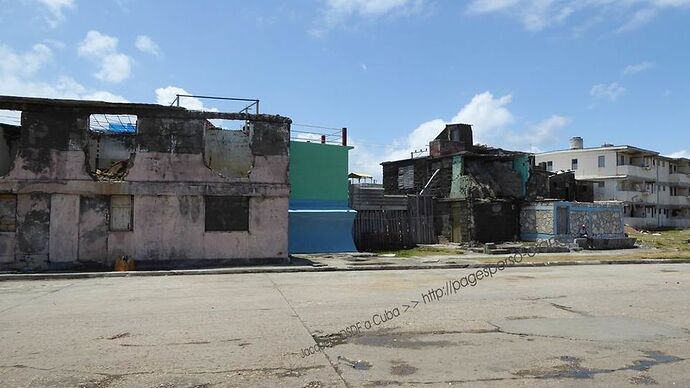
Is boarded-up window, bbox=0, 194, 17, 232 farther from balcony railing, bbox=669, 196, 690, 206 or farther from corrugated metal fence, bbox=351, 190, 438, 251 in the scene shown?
balcony railing, bbox=669, 196, 690, 206

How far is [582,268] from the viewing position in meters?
20.9

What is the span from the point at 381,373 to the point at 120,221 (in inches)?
681

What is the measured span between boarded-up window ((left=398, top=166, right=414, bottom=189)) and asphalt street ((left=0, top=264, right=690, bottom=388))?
28755 mm

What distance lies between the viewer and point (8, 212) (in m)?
20.0

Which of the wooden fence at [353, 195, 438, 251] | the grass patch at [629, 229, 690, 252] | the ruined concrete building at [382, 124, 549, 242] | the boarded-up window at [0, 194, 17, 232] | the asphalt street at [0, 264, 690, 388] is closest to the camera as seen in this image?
the asphalt street at [0, 264, 690, 388]

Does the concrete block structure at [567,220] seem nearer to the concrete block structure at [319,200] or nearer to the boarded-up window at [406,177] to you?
the boarded-up window at [406,177]

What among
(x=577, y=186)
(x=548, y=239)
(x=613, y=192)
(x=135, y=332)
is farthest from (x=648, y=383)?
(x=613, y=192)

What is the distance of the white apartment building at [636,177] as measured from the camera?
58906 millimetres

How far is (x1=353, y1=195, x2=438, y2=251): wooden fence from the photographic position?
29719mm

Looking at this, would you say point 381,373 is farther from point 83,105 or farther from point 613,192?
point 613,192

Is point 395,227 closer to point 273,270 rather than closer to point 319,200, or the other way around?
point 319,200

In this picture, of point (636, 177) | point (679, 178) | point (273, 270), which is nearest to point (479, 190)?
point (273, 270)

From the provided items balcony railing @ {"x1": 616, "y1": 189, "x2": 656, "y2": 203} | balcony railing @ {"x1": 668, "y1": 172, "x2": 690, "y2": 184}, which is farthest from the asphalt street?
balcony railing @ {"x1": 668, "y1": 172, "x2": 690, "y2": 184}

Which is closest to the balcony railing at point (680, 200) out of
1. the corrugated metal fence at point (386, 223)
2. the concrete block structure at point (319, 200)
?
the corrugated metal fence at point (386, 223)
